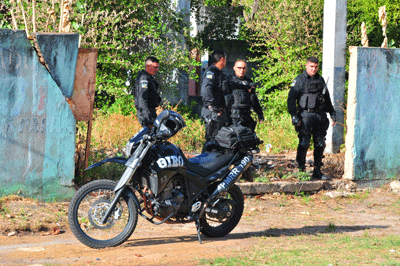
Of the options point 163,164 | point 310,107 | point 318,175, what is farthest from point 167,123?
point 318,175

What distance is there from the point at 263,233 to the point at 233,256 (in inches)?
44.5

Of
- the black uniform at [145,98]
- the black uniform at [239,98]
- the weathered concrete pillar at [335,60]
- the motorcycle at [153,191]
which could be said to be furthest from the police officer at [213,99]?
the weathered concrete pillar at [335,60]

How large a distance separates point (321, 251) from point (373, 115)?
13.6ft

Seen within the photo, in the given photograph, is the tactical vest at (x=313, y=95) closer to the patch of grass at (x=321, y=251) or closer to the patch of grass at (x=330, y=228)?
A: the patch of grass at (x=330, y=228)

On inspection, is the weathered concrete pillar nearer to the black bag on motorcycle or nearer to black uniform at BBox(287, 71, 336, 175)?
black uniform at BBox(287, 71, 336, 175)

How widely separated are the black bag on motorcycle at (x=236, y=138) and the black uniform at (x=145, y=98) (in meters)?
1.75

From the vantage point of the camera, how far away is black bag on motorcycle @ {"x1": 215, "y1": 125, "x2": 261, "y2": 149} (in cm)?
574

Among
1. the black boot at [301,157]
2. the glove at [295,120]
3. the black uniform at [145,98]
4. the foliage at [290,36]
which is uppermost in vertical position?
the foliage at [290,36]

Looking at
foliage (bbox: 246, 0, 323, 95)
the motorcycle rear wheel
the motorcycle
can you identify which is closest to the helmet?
the motorcycle

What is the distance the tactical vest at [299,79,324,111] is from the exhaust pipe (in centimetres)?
274

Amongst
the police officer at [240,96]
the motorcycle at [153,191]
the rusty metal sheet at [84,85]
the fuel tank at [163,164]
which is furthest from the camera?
the police officer at [240,96]

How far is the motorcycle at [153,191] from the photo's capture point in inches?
198

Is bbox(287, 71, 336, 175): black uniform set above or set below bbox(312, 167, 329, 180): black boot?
above

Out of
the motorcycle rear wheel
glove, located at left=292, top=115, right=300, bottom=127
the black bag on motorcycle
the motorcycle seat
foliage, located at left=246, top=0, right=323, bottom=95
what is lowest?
the motorcycle rear wheel
